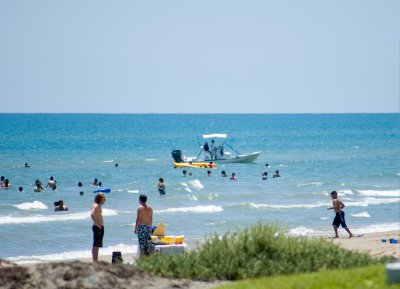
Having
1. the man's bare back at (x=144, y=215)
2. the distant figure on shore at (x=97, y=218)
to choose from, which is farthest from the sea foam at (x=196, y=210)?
the man's bare back at (x=144, y=215)

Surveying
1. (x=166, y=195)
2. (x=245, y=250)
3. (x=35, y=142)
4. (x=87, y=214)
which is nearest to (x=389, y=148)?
(x=35, y=142)

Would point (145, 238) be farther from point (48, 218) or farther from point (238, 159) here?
point (238, 159)

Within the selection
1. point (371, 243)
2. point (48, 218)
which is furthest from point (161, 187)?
point (371, 243)

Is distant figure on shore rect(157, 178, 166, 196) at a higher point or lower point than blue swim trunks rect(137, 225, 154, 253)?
lower

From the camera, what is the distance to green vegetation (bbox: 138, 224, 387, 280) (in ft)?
43.1

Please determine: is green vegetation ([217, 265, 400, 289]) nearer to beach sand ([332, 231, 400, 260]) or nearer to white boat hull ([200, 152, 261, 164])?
beach sand ([332, 231, 400, 260])

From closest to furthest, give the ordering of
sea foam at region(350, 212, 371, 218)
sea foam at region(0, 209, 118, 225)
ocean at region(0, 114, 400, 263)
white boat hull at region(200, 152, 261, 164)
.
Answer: ocean at region(0, 114, 400, 263)
sea foam at region(0, 209, 118, 225)
sea foam at region(350, 212, 371, 218)
white boat hull at region(200, 152, 261, 164)

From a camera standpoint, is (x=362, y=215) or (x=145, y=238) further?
(x=362, y=215)

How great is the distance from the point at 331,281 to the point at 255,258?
2.86 meters

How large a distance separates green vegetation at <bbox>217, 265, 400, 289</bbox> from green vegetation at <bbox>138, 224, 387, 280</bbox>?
1.19m

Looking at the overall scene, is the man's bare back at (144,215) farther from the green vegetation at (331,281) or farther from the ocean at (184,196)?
the green vegetation at (331,281)

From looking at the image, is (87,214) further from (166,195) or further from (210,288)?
(210,288)

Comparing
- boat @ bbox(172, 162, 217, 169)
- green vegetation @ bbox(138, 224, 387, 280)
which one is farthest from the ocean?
green vegetation @ bbox(138, 224, 387, 280)

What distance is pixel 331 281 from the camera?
424 inches
